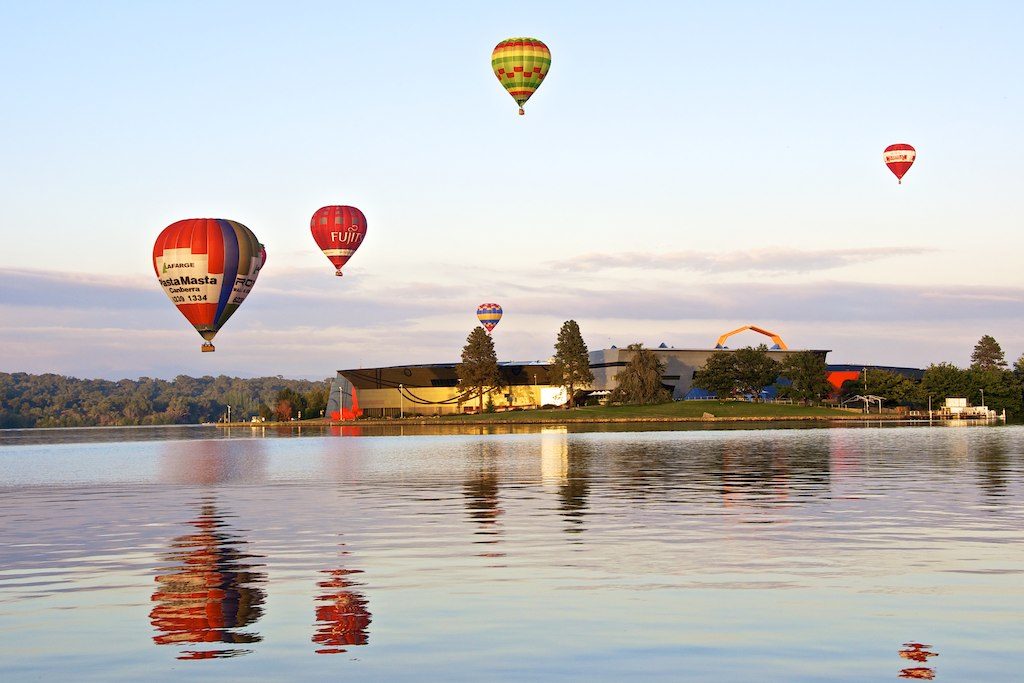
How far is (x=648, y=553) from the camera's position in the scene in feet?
82.9

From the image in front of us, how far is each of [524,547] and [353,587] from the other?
6360 mm

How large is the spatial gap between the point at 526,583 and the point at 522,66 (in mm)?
82463

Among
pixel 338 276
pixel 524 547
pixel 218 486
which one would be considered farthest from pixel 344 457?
pixel 524 547

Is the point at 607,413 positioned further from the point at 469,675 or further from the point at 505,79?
the point at 469,675

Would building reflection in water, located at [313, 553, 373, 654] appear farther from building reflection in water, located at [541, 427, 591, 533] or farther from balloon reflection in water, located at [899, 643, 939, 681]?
building reflection in water, located at [541, 427, 591, 533]

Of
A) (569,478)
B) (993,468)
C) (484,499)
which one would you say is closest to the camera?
(484,499)

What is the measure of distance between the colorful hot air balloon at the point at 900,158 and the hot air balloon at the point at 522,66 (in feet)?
163

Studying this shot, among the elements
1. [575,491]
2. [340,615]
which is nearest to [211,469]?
[575,491]

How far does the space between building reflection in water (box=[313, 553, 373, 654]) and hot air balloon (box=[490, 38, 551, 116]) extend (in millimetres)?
80667

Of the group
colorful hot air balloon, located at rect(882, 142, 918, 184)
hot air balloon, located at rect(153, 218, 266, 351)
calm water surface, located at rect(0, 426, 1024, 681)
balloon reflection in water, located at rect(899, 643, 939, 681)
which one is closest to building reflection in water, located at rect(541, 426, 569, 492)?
calm water surface, located at rect(0, 426, 1024, 681)

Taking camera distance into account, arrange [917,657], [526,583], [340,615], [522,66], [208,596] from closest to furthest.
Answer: [917,657] < [340,615] < [208,596] < [526,583] < [522,66]

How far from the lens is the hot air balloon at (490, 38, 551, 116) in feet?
327

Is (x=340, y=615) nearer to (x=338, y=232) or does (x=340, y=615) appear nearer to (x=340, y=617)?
(x=340, y=617)

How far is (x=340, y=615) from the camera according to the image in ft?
59.4
